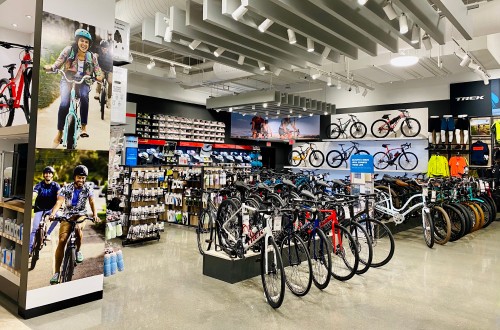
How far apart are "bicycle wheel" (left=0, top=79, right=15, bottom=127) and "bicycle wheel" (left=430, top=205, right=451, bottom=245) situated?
7040 mm

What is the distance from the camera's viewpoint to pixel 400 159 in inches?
490

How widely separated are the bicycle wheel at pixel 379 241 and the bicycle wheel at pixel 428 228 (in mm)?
1484

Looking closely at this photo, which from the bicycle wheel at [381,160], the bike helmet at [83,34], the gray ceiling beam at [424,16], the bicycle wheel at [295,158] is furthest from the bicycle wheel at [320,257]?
the bicycle wheel at [295,158]

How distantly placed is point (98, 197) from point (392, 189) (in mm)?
6852

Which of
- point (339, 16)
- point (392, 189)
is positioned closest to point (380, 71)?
point (392, 189)

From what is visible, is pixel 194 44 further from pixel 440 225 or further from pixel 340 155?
pixel 340 155

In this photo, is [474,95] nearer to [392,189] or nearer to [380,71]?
[380,71]

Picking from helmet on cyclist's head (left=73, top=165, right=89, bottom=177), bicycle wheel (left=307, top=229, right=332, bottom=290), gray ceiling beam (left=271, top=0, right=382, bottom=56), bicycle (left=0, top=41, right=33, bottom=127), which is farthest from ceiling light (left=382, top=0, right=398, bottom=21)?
bicycle (left=0, top=41, right=33, bottom=127)

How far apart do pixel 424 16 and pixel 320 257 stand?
12.4 feet

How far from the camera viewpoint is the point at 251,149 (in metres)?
15.7

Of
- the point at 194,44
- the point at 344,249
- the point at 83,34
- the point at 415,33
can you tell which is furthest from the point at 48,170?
the point at 415,33

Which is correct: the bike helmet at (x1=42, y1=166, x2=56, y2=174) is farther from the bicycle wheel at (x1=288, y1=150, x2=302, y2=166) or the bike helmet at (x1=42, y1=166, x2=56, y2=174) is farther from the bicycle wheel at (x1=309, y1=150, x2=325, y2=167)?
the bicycle wheel at (x1=288, y1=150, x2=302, y2=166)

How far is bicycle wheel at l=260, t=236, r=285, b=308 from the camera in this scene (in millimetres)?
3686

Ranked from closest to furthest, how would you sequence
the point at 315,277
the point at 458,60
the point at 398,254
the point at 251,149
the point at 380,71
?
1. the point at 315,277
2. the point at 398,254
3. the point at 458,60
4. the point at 380,71
5. the point at 251,149
